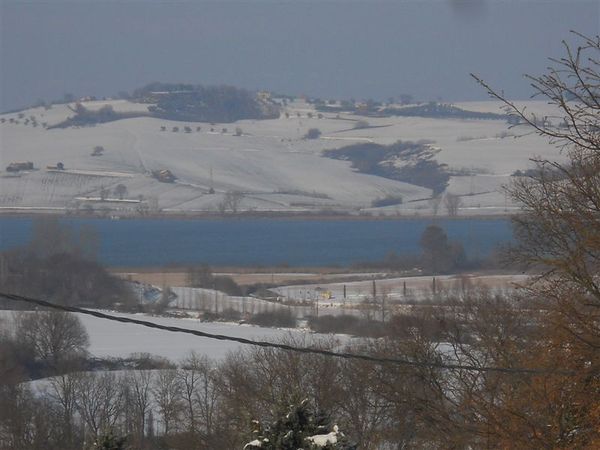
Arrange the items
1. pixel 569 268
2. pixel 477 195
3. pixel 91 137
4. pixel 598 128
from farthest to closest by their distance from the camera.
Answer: pixel 91 137
pixel 477 195
pixel 569 268
pixel 598 128

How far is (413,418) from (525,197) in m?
Answer: 7.61

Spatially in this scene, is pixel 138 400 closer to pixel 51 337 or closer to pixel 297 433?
pixel 51 337

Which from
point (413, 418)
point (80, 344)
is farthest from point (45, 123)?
point (413, 418)

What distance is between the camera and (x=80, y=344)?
32938 mm

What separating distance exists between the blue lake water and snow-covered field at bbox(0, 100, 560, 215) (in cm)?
475

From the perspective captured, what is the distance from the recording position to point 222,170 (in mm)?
146250

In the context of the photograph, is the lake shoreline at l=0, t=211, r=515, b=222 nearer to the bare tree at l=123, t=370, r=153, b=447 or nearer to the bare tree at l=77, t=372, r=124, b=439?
the bare tree at l=123, t=370, r=153, b=447

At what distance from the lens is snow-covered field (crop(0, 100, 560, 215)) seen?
132 m

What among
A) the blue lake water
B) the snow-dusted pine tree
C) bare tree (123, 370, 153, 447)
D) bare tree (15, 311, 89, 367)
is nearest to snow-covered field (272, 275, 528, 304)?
the blue lake water

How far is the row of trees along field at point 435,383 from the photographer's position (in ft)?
24.0

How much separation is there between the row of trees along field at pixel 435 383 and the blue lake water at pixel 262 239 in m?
49.9

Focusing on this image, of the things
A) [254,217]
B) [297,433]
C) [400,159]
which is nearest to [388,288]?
[297,433]

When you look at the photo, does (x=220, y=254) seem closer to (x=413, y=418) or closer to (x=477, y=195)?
(x=477, y=195)

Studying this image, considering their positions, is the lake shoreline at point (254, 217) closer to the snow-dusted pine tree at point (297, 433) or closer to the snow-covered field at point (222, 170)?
the snow-covered field at point (222, 170)
